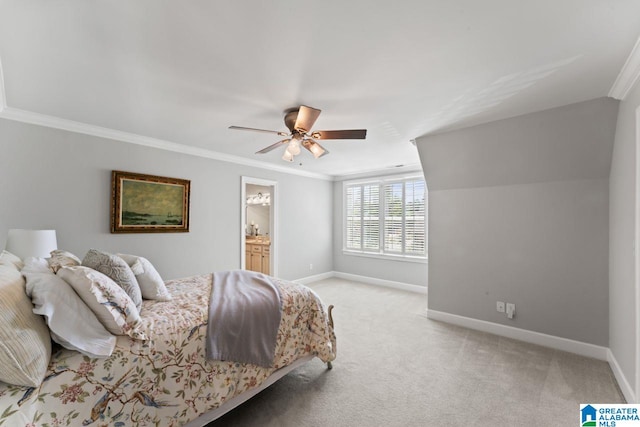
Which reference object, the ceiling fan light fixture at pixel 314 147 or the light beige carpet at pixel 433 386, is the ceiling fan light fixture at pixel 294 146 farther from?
the light beige carpet at pixel 433 386

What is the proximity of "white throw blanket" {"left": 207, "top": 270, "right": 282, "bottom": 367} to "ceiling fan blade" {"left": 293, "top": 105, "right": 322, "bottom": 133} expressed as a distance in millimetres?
1466

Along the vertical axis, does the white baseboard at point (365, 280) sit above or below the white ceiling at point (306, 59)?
below

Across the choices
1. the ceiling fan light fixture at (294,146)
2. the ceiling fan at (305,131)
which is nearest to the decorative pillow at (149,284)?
the ceiling fan at (305,131)

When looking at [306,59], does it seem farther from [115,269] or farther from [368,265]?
[368,265]

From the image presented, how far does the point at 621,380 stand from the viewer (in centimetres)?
225

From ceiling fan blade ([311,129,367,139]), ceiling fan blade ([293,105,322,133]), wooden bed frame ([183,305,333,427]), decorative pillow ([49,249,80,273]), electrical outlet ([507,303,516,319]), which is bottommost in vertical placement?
wooden bed frame ([183,305,333,427])

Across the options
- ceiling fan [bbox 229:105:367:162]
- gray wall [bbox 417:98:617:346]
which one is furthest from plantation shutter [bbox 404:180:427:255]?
ceiling fan [bbox 229:105:367:162]

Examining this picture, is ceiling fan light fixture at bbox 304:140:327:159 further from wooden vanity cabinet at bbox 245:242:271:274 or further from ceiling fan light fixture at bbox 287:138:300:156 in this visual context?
wooden vanity cabinet at bbox 245:242:271:274

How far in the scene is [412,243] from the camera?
5.33 meters

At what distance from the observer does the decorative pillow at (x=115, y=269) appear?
1808mm

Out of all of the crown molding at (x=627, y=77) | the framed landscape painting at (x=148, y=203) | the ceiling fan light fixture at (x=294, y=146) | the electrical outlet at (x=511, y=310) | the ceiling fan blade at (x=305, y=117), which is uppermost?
the crown molding at (x=627, y=77)

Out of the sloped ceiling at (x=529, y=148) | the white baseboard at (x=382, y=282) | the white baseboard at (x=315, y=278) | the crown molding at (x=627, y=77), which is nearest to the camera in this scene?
the crown molding at (x=627, y=77)

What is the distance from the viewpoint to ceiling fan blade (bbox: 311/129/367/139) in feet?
8.05

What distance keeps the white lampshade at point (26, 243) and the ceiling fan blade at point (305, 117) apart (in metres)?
2.45
